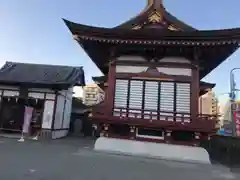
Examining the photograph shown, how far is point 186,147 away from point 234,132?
29.1 feet

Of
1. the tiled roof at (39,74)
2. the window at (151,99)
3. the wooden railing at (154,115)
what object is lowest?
the wooden railing at (154,115)

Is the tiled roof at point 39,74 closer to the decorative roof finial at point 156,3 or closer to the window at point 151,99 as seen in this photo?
the window at point 151,99

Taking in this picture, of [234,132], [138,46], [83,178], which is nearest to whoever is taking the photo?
[83,178]

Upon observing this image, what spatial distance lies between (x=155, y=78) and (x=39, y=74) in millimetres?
12874

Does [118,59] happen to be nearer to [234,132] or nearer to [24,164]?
[24,164]

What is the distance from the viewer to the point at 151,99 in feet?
40.0

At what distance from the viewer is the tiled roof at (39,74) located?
19256 mm

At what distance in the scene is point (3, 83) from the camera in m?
19.6

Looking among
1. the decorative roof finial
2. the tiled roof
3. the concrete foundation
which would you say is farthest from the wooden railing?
the tiled roof

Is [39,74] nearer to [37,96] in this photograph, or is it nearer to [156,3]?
[37,96]

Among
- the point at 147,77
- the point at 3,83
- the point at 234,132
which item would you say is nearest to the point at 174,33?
the point at 147,77

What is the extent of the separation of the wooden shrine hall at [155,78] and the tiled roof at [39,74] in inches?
297

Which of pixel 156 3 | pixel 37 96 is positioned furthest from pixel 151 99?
pixel 37 96

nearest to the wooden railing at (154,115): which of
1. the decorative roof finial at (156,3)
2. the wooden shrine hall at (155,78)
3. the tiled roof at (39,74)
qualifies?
the wooden shrine hall at (155,78)
